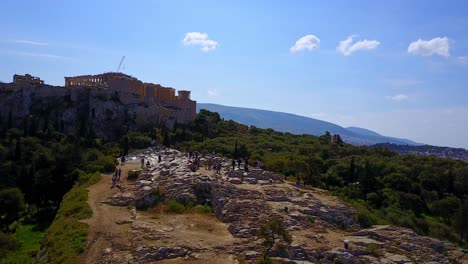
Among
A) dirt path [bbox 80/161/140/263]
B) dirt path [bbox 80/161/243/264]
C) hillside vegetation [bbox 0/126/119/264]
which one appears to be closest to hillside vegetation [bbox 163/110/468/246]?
hillside vegetation [bbox 0/126/119/264]

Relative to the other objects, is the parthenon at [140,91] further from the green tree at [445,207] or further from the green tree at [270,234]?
the green tree at [270,234]

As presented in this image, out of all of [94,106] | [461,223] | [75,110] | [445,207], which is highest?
[94,106]

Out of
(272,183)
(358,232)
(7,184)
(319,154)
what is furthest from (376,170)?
(7,184)

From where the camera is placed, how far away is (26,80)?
104 metres

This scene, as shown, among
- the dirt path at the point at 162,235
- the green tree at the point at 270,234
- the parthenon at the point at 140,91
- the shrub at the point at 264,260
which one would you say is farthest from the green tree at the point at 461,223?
the parthenon at the point at 140,91

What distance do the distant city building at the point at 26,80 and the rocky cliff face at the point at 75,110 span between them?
2.45m

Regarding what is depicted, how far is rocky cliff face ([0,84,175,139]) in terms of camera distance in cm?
9319

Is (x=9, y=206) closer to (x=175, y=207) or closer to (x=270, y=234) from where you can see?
(x=175, y=207)

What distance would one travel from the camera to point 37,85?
100125 millimetres

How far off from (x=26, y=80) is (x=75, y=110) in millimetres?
15480

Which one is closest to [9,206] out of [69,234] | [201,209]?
[69,234]

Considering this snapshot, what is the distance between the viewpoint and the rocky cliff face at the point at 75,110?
306ft

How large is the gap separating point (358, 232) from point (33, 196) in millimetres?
39822

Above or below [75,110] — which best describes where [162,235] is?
below
